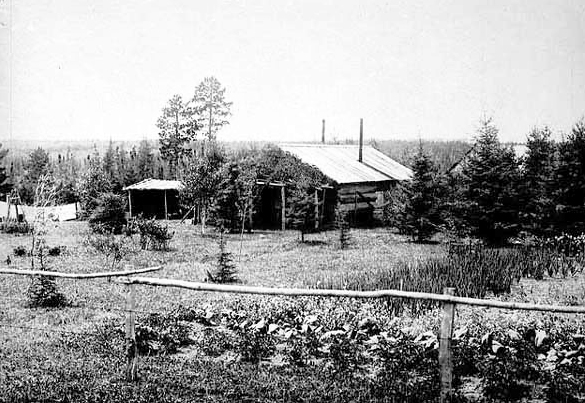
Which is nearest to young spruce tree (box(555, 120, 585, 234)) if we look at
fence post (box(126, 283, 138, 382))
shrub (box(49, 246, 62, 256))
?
fence post (box(126, 283, 138, 382))

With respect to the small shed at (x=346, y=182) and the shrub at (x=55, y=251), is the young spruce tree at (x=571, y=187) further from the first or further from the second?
the shrub at (x=55, y=251)

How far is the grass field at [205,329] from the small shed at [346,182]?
284 inches

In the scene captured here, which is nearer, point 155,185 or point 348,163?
point 155,185

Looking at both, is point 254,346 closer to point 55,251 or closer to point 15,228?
point 55,251

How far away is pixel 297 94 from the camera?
19.1m

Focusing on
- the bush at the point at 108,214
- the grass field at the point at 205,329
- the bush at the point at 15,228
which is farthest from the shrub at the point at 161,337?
the bush at the point at 15,228

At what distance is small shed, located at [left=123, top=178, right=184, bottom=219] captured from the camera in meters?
24.2

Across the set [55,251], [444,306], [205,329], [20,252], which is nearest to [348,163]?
[55,251]

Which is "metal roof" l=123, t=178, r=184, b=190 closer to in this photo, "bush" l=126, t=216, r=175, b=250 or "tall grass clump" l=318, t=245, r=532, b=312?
"bush" l=126, t=216, r=175, b=250

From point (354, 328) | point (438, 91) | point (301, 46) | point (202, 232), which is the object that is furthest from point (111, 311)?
point (202, 232)

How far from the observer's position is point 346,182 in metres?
23.3

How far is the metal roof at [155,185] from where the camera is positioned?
23844 mm

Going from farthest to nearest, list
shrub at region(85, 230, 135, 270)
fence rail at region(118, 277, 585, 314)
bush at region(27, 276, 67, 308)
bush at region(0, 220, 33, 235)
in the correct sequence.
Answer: bush at region(0, 220, 33, 235), shrub at region(85, 230, 135, 270), bush at region(27, 276, 67, 308), fence rail at region(118, 277, 585, 314)

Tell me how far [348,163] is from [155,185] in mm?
9523
